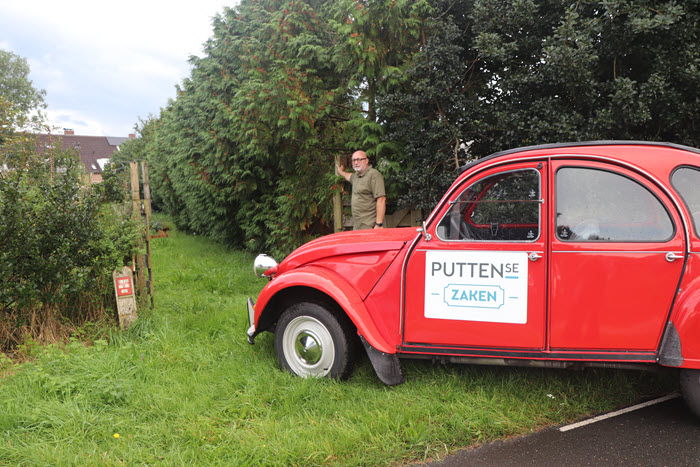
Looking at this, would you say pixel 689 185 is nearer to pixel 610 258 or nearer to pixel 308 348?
pixel 610 258

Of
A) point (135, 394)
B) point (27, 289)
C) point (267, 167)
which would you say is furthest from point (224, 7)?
point (135, 394)

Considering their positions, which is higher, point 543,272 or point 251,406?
point 543,272

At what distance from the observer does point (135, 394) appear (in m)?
3.85

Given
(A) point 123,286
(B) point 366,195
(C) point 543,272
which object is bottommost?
(A) point 123,286

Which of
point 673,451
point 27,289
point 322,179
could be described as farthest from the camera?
point 322,179

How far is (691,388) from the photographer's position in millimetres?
3086

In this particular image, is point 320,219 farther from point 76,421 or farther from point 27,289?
point 76,421

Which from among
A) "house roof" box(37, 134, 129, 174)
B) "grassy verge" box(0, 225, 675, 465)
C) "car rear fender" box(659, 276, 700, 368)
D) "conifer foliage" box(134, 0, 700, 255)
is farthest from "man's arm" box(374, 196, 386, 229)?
"house roof" box(37, 134, 129, 174)

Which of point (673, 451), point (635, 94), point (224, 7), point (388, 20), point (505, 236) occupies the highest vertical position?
point (224, 7)

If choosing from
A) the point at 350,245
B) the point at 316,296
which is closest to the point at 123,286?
the point at 316,296

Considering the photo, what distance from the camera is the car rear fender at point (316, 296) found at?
3643 mm

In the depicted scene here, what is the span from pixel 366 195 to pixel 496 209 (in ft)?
10.4

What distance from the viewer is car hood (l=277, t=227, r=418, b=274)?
3770 millimetres

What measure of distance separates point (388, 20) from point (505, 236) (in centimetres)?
407
